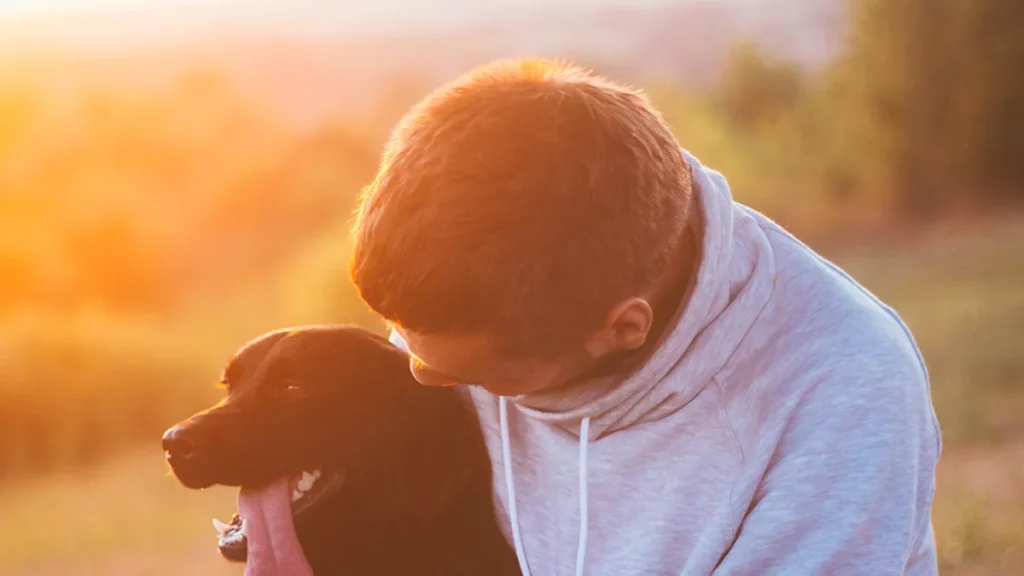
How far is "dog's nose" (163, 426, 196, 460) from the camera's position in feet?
7.09

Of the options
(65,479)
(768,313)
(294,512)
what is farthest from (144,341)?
(768,313)

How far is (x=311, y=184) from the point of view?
21.8 metres

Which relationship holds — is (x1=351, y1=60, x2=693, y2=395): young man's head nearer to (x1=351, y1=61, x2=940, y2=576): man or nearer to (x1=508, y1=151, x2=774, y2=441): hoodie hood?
(x1=351, y1=61, x2=940, y2=576): man

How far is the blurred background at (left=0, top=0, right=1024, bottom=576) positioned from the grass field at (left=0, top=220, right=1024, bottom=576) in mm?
25

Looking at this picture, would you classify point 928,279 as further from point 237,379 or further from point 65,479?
point 237,379

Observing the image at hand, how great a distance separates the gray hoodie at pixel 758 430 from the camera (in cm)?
162

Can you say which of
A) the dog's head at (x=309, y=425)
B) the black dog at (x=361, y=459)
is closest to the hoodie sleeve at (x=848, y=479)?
the black dog at (x=361, y=459)

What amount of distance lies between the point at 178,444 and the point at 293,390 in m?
0.26

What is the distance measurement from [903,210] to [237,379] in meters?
14.4

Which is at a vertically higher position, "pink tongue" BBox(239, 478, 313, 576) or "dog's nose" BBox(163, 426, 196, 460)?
"dog's nose" BBox(163, 426, 196, 460)

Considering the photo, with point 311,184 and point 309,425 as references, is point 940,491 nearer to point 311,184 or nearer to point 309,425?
point 309,425

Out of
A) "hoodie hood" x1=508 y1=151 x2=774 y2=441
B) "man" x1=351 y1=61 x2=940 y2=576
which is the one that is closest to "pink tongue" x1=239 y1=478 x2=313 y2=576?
"man" x1=351 y1=61 x2=940 y2=576

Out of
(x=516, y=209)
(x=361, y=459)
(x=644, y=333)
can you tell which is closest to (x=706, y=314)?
(x=644, y=333)

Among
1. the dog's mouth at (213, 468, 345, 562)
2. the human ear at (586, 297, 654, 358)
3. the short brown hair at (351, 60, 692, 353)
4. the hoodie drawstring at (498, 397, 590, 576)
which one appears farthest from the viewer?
the dog's mouth at (213, 468, 345, 562)
